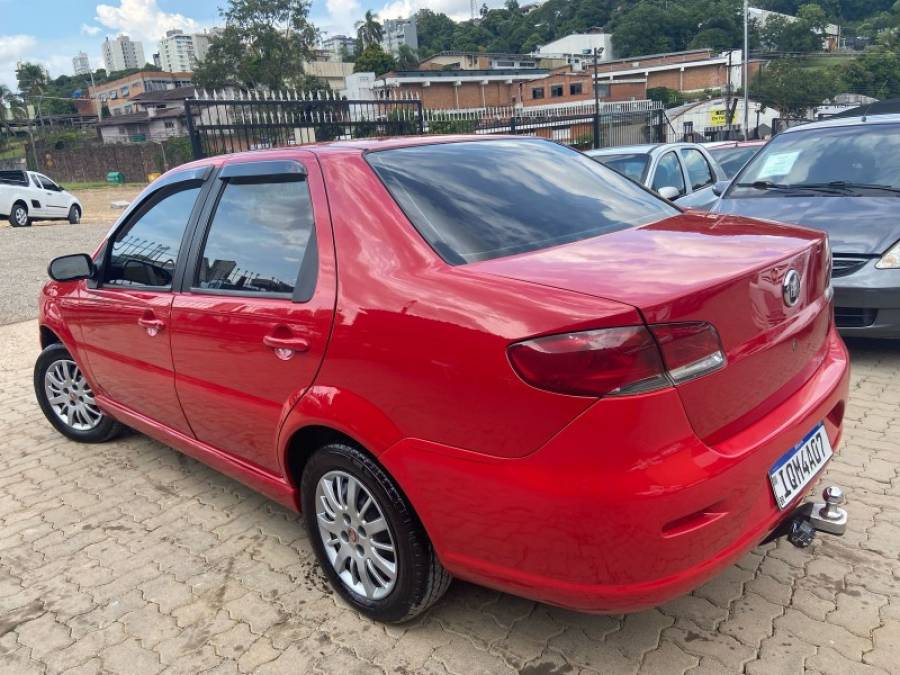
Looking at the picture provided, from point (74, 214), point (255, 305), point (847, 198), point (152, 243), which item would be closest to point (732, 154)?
point (847, 198)

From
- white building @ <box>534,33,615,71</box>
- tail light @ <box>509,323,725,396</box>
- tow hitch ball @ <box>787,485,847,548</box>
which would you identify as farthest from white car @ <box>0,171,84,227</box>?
white building @ <box>534,33,615,71</box>

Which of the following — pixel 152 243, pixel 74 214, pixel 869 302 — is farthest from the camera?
pixel 74 214

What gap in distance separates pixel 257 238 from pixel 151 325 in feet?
2.66

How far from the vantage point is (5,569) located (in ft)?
10.4

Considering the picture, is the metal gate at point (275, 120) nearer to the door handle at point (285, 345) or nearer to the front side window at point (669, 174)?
the front side window at point (669, 174)

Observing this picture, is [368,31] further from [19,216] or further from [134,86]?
[19,216]

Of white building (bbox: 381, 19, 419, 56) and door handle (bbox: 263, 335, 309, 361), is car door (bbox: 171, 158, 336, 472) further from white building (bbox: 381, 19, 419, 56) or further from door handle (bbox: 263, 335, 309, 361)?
white building (bbox: 381, 19, 419, 56)

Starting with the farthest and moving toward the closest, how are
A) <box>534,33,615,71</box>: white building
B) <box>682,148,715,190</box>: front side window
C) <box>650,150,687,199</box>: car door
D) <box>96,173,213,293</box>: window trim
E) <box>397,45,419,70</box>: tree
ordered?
<box>534,33,615,71</box>: white building, <box>397,45,419,70</box>: tree, <box>682,148,715,190</box>: front side window, <box>650,150,687,199</box>: car door, <box>96,173,213,293</box>: window trim

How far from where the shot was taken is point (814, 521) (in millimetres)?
2295

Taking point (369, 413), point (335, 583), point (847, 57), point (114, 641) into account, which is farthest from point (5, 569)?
point (847, 57)

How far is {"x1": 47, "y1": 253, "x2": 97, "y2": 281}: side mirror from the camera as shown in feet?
12.0

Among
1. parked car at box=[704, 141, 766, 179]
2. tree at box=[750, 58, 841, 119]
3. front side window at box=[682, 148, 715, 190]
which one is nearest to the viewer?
front side window at box=[682, 148, 715, 190]

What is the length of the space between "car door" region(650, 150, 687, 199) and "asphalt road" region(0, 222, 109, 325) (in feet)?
26.5

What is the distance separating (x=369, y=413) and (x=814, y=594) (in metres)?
1.75
